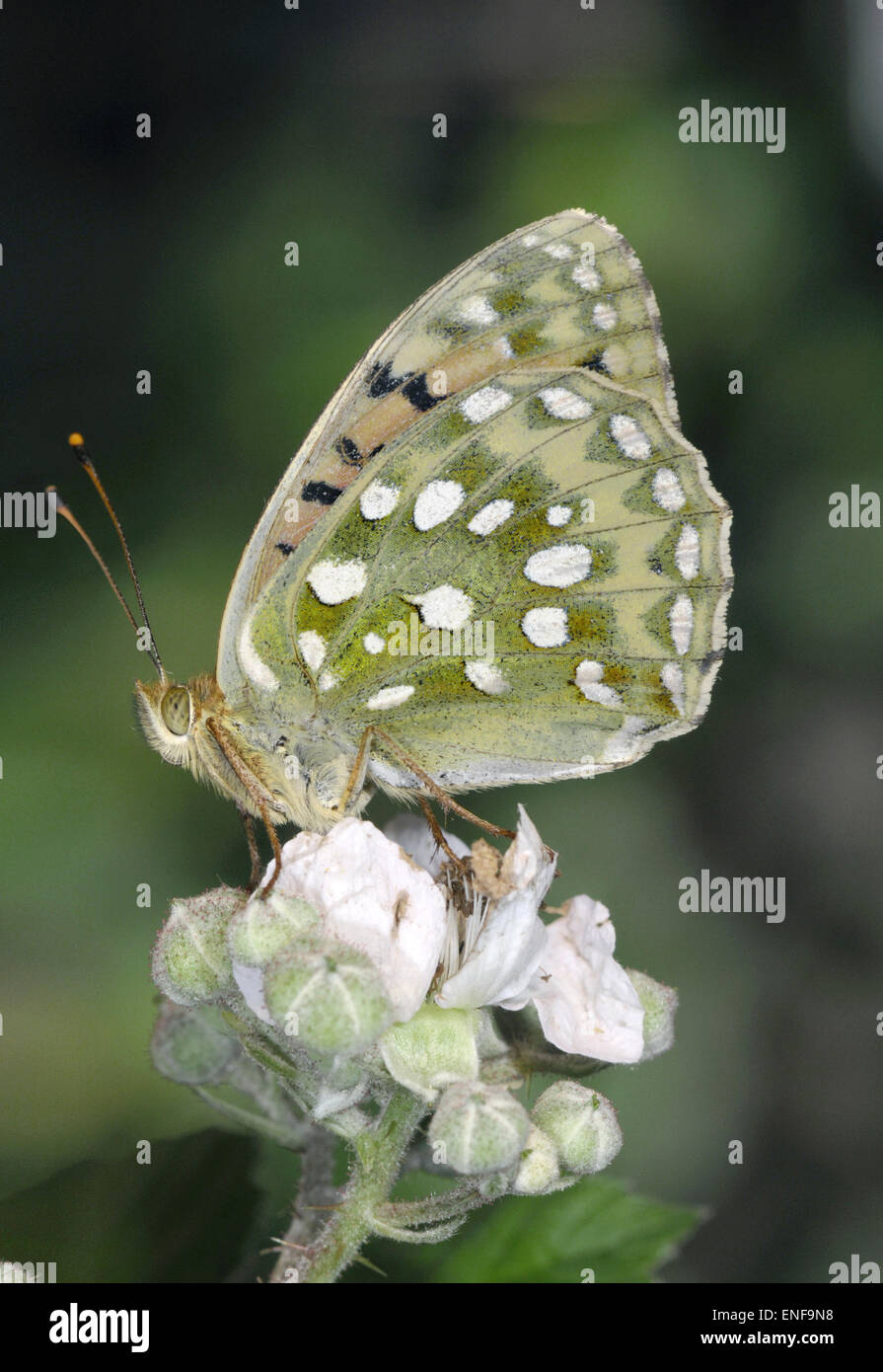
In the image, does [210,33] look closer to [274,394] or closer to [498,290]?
[274,394]

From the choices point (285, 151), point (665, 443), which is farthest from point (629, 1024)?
point (285, 151)

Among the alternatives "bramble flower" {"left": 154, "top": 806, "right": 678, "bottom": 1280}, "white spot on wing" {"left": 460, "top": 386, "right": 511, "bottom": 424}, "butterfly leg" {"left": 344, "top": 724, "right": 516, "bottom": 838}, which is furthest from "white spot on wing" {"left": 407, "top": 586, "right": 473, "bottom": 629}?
"bramble flower" {"left": 154, "top": 806, "right": 678, "bottom": 1280}

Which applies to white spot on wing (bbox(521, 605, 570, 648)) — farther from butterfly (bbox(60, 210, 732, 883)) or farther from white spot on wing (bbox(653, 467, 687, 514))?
white spot on wing (bbox(653, 467, 687, 514))

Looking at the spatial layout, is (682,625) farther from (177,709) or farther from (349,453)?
(177,709)

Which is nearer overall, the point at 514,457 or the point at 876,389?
the point at 514,457

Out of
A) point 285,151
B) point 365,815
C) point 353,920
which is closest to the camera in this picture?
point 353,920

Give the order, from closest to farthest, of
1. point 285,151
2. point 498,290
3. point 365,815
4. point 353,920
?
point 353,920 → point 498,290 → point 365,815 → point 285,151

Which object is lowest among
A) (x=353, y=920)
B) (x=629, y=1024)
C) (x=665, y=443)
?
(x=629, y=1024)
